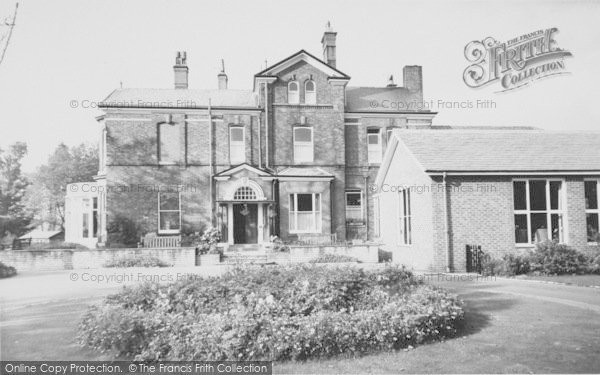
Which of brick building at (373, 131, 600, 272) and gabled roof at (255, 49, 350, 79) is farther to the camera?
gabled roof at (255, 49, 350, 79)

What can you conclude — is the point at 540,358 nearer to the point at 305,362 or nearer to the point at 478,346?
the point at 478,346

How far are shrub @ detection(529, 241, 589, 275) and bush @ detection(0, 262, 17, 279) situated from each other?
1928cm

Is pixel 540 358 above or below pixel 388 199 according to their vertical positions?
below

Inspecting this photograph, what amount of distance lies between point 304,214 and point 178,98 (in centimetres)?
1118

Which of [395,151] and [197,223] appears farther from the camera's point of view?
[197,223]

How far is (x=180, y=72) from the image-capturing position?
30.0 m

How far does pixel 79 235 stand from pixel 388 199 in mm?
20749

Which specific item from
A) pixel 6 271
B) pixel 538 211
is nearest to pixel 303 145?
pixel 538 211

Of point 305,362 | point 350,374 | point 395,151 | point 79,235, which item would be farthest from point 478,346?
point 79,235

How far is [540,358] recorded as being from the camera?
Result: 6336 millimetres

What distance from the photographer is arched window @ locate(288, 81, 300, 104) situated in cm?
2655

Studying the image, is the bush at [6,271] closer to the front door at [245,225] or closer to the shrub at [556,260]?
the front door at [245,225]

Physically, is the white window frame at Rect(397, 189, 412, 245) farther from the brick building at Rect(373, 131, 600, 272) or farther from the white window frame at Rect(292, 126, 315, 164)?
the white window frame at Rect(292, 126, 315, 164)

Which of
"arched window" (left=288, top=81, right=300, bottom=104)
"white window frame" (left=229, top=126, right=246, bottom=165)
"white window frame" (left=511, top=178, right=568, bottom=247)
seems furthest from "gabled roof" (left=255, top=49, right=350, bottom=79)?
"white window frame" (left=511, top=178, right=568, bottom=247)
